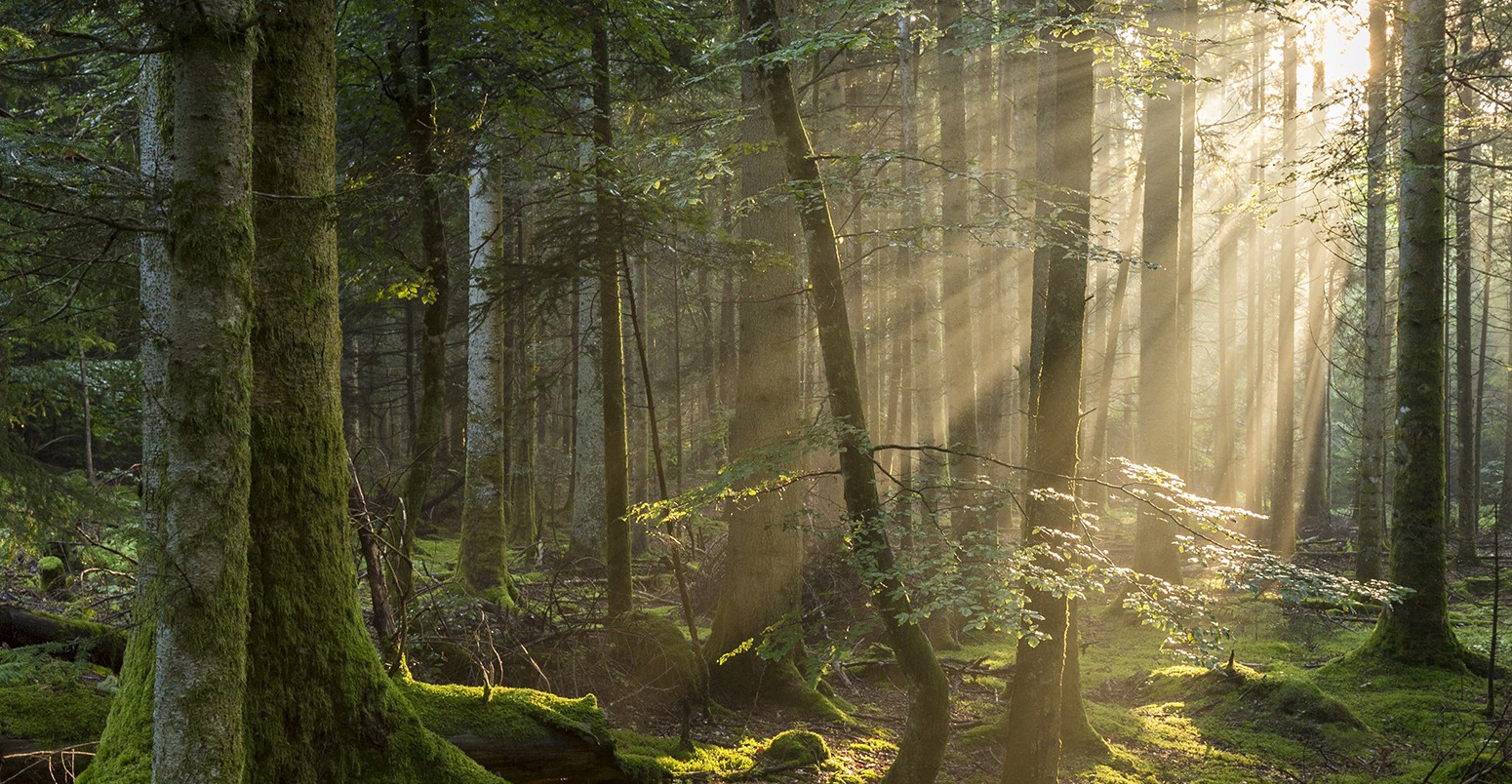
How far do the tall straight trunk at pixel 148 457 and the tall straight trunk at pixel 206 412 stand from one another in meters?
0.11

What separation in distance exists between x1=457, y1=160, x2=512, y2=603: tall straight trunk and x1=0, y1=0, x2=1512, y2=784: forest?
67mm

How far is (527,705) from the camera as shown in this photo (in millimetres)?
5238

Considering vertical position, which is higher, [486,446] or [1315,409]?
[1315,409]

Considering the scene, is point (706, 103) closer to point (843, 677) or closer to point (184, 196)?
point (843, 677)

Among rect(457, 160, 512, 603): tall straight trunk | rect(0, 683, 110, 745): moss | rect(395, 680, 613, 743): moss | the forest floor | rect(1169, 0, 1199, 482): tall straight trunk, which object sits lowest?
the forest floor

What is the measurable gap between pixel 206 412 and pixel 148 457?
547 millimetres

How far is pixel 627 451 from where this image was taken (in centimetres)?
989

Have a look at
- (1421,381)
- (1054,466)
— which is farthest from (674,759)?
(1421,381)

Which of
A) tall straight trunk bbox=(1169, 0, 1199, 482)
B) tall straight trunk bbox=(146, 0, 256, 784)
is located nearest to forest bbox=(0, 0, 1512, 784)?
tall straight trunk bbox=(146, 0, 256, 784)

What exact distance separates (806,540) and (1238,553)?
7.19 metres

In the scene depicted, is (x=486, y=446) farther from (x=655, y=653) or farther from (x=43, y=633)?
(x=43, y=633)

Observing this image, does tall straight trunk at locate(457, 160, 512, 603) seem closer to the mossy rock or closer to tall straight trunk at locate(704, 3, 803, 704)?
the mossy rock

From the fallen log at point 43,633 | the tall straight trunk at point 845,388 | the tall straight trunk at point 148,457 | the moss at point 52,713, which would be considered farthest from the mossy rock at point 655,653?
the tall straight trunk at point 148,457

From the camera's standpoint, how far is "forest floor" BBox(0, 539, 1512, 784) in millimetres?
6723
